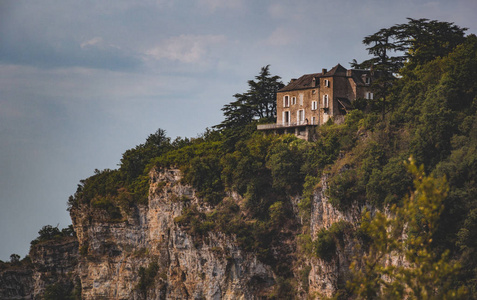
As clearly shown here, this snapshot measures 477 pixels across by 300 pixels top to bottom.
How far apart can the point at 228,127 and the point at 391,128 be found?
24.0 m

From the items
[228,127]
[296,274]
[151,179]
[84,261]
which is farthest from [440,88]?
[84,261]

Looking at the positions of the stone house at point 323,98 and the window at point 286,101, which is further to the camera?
the window at point 286,101

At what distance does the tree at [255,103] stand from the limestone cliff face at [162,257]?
338 inches

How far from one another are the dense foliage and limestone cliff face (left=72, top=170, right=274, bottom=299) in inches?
56.4

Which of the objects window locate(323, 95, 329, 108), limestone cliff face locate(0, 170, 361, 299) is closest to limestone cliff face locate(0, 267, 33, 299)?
limestone cliff face locate(0, 170, 361, 299)

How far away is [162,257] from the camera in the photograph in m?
71.6

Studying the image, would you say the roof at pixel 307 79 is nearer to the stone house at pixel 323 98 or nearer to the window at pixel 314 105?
the stone house at pixel 323 98

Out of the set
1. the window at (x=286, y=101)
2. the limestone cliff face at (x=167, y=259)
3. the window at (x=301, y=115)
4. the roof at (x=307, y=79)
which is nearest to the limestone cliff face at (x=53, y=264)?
the limestone cliff face at (x=167, y=259)

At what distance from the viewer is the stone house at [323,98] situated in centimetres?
6359

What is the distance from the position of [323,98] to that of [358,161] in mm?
12080

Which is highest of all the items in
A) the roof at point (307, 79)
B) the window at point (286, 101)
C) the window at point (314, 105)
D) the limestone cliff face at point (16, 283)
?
the roof at point (307, 79)

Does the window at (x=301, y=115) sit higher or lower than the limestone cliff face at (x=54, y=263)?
higher

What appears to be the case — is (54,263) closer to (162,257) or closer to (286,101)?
(162,257)

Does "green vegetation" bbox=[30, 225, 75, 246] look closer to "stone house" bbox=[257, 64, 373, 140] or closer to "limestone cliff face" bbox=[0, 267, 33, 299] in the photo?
"limestone cliff face" bbox=[0, 267, 33, 299]
